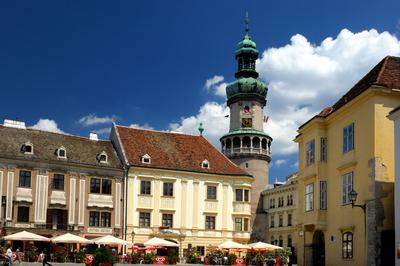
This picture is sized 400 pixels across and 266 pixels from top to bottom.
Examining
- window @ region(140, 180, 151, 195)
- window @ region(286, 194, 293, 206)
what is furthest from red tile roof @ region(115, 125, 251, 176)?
window @ region(286, 194, 293, 206)

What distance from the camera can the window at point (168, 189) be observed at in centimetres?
5800

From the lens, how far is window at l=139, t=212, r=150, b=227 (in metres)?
56.6

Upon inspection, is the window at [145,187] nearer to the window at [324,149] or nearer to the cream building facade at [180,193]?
the cream building facade at [180,193]

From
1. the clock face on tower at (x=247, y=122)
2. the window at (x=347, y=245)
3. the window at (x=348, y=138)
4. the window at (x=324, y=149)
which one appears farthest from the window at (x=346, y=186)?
the clock face on tower at (x=247, y=122)

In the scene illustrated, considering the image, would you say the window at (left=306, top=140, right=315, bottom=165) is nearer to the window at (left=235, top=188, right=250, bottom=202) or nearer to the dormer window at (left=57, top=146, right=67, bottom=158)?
the dormer window at (left=57, top=146, right=67, bottom=158)

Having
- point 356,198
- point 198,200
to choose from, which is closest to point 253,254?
point 198,200

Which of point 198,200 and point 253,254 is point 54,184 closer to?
point 198,200

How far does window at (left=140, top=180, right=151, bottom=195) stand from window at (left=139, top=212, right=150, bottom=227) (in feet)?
6.06

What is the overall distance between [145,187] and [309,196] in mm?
26965

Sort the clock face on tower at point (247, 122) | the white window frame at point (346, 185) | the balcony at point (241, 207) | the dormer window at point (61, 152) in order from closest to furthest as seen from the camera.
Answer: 1. the white window frame at point (346, 185)
2. the dormer window at point (61, 152)
3. the balcony at point (241, 207)
4. the clock face on tower at point (247, 122)

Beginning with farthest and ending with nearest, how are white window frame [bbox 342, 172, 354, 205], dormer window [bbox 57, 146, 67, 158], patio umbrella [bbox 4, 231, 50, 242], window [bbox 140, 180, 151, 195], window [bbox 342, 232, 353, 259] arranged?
window [bbox 140, 180, 151, 195], dormer window [bbox 57, 146, 67, 158], patio umbrella [bbox 4, 231, 50, 242], white window frame [bbox 342, 172, 354, 205], window [bbox 342, 232, 353, 259]

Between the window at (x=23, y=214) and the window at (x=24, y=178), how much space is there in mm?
1842

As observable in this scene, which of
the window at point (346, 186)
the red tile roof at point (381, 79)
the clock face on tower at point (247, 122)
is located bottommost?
the window at point (346, 186)

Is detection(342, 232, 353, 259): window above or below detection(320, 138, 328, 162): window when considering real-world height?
below
